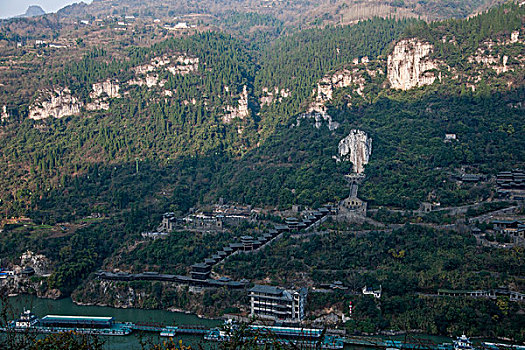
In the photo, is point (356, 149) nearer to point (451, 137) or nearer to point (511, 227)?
point (451, 137)

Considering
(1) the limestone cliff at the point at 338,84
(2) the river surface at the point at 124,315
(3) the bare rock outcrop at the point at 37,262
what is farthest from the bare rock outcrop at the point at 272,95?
(2) the river surface at the point at 124,315

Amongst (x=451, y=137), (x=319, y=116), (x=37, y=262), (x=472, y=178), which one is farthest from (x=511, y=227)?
(x=37, y=262)

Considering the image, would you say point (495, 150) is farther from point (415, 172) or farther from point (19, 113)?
point (19, 113)

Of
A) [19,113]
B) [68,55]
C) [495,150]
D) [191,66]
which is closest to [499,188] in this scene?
[495,150]

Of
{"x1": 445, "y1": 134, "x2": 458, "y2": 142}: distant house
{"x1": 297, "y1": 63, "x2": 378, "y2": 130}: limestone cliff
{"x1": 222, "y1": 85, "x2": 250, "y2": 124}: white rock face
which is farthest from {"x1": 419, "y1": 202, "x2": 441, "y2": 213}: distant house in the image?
{"x1": 222, "y1": 85, "x2": 250, "y2": 124}: white rock face

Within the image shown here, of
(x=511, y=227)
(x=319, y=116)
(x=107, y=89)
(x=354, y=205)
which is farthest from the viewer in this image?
(x=107, y=89)

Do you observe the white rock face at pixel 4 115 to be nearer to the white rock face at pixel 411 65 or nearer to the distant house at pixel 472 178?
the white rock face at pixel 411 65
